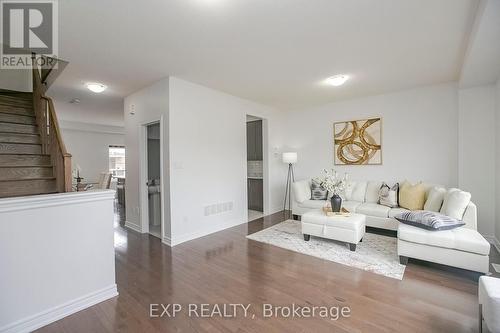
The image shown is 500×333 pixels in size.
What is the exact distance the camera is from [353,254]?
10.2 ft

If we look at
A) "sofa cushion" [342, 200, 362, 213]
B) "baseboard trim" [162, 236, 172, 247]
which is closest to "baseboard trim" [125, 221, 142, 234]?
"baseboard trim" [162, 236, 172, 247]

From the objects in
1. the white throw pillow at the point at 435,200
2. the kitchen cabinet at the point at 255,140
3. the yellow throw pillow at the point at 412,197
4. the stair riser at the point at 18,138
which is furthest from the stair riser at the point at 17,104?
the white throw pillow at the point at 435,200

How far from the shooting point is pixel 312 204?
4680 millimetres

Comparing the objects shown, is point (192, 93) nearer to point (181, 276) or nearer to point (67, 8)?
point (67, 8)

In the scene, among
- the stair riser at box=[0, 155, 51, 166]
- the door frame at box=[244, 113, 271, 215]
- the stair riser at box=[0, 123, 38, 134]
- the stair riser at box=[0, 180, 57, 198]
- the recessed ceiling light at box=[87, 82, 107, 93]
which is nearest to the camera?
the stair riser at box=[0, 180, 57, 198]

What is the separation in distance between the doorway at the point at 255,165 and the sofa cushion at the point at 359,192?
213 cm

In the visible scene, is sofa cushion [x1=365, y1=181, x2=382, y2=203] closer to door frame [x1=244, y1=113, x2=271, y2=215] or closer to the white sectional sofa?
the white sectional sofa

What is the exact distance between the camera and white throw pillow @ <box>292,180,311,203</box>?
4857mm

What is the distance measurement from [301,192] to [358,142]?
5.35 ft

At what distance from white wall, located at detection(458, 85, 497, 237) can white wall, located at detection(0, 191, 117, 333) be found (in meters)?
5.16

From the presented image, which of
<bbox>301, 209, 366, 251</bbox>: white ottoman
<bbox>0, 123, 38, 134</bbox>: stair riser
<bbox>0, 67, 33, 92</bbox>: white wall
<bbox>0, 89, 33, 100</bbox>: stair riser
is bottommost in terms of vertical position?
<bbox>301, 209, 366, 251</bbox>: white ottoman

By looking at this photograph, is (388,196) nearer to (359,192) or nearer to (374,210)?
(374,210)

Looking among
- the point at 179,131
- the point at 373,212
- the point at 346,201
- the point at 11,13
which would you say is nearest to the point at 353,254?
the point at 373,212

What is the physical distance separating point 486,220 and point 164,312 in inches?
187
